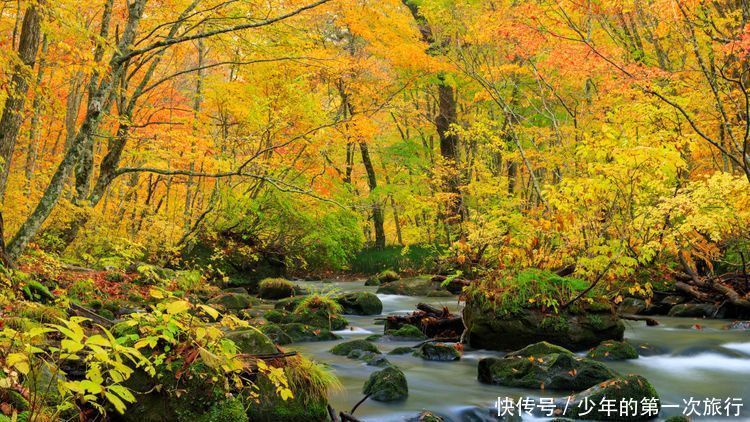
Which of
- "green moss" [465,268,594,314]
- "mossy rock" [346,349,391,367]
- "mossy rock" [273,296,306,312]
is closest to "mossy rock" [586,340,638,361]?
Answer: "green moss" [465,268,594,314]

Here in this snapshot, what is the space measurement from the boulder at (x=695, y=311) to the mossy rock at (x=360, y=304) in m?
5.71

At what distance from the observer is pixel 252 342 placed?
504 cm

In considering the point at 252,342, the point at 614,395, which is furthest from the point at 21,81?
the point at 614,395

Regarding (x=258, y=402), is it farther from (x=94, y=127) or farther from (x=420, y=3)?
(x=420, y=3)

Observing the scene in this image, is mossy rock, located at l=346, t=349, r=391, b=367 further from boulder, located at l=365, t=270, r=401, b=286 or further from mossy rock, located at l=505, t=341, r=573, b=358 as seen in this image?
boulder, located at l=365, t=270, r=401, b=286

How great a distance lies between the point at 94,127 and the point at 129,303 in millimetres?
3621

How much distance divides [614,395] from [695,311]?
20.9 ft

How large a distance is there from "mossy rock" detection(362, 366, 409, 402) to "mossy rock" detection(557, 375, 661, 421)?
153cm

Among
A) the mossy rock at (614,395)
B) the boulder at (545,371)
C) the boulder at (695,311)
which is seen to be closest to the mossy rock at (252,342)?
the boulder at (545,371)

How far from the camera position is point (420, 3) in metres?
17.8

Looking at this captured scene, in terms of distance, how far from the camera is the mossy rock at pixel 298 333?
8.35 metres

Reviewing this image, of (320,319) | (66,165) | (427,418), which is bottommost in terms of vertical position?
(427,418)

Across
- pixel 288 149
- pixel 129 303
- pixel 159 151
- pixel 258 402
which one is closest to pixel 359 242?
pixel 288 149

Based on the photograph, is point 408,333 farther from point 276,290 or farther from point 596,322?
point 276,290
